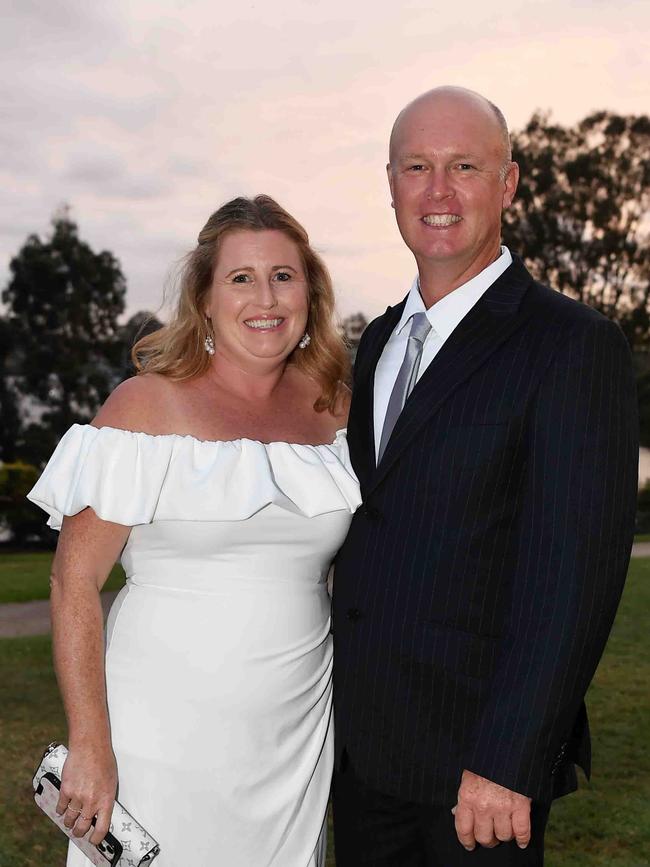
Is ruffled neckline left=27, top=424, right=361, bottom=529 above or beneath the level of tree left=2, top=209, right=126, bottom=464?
beneath

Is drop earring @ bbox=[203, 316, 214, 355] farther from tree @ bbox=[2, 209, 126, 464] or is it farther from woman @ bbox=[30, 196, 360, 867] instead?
tree @ bbox=[2, 209, 126, 464]

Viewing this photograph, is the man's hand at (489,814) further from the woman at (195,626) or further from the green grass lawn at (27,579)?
the green grass lawn at (27,579)

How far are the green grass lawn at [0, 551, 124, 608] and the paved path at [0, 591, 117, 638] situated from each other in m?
0.24

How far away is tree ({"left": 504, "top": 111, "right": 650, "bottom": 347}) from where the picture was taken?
29.5 metres

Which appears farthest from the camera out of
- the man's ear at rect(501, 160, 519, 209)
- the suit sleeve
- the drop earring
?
the drop earring

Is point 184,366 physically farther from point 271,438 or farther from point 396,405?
point 396,405

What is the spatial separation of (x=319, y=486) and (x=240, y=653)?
19.7 inches

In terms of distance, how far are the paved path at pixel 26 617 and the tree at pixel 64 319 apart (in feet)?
36.9

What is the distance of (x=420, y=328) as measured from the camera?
2812 millimetres

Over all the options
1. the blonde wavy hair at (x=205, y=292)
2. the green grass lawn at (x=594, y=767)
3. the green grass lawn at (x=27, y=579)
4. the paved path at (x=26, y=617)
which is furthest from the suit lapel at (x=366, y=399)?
the green grass lawn at (x=27, y=579)

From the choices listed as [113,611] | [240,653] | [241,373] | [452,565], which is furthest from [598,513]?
[113,611]

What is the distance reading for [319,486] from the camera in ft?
9.30

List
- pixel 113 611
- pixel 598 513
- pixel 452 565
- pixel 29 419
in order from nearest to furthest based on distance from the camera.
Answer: pixel 598 513 < pixel 452 565 < pixel 113 611 < pixel 29 419

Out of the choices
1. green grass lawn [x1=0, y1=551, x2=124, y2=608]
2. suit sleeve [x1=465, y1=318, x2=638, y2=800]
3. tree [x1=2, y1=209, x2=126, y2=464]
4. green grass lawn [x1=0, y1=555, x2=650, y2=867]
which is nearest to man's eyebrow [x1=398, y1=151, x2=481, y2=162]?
suit sleeve [x1=465, y1=318, x2=638, y2=800]
